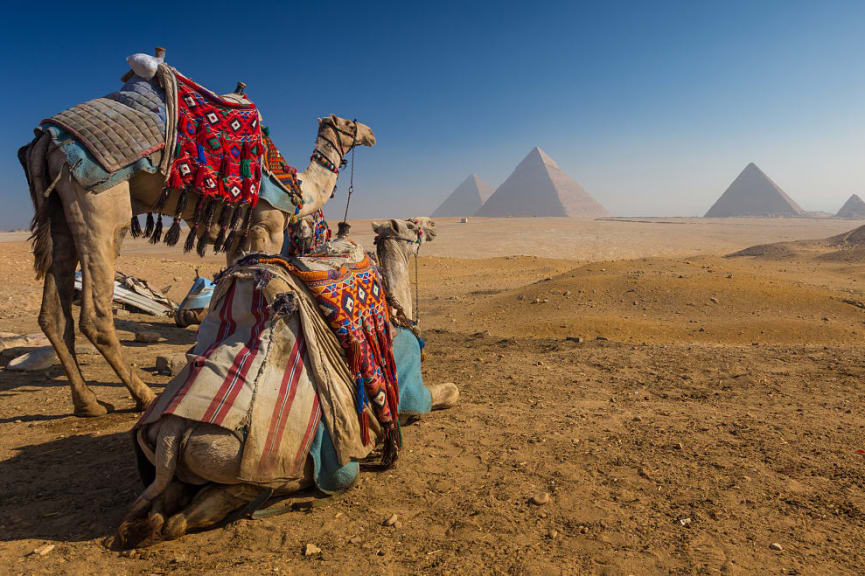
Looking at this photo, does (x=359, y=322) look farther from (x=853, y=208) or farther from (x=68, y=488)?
(x=853, y=208)

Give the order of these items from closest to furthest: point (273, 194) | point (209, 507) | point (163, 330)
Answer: point (209, 507)
point (273, 194)
point (163, 330)

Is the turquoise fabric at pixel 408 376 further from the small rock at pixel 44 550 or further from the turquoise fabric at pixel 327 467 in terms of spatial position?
the small rock at pixel 44 550

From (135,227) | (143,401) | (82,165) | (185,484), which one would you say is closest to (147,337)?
(135,227)

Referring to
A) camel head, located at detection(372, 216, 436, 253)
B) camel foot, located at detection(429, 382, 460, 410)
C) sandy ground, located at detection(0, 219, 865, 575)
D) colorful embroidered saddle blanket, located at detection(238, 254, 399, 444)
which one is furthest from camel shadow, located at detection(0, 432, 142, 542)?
camel head, located at detection(372, 216, 436, 253)

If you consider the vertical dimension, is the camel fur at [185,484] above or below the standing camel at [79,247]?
below

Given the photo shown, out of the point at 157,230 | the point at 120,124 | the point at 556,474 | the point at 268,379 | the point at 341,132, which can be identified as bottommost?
the point at 556,474

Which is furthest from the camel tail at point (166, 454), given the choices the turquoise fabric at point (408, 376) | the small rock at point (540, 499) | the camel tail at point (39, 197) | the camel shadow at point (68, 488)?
the camel tail at point (39, 197)

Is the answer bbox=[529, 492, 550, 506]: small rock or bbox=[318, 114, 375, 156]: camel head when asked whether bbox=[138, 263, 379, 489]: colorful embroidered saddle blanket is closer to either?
bbox=[529, 492, 550, 506]: small rock

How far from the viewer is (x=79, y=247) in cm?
419

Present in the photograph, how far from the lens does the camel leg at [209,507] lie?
2516mm

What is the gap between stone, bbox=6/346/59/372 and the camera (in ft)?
19.0

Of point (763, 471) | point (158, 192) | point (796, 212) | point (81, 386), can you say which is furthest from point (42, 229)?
point (796, 212)

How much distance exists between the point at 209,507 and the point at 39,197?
3.23 metres

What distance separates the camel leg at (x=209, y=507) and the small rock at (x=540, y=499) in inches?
58.8
